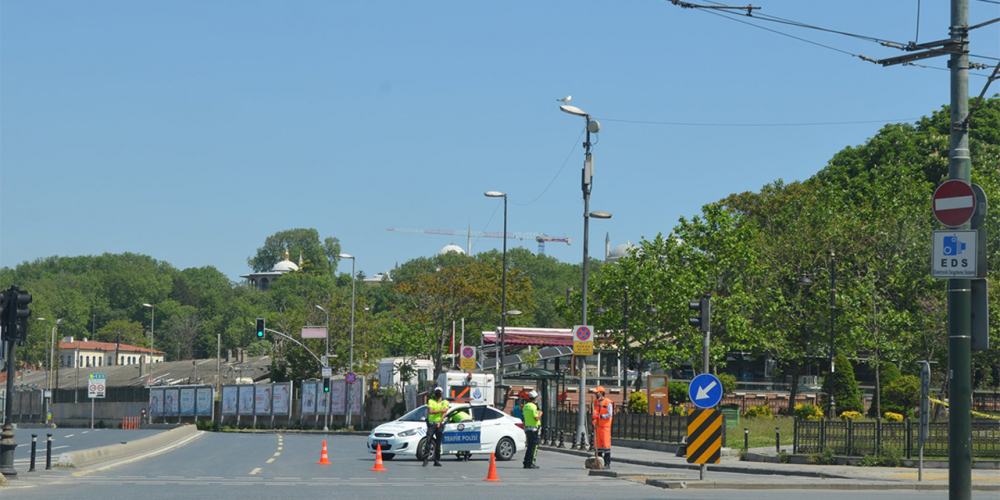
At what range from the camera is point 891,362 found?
2162 inches

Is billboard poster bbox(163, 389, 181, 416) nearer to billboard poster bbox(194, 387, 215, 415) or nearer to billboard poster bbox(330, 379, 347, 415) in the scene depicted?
billboard poster bbox(194, 387, 215, 415)

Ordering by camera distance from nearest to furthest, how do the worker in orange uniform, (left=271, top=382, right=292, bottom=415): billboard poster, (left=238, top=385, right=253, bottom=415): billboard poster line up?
the worker in orange uniform < (left=271, top=382, right=292, bottom=415): billboard poster < (left=238, top=385, right=253, bottom=415): billboard poster

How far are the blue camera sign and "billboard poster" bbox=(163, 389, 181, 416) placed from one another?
71142 millimetres

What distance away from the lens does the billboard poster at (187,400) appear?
254 feet

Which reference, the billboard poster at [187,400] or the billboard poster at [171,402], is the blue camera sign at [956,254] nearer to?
the billboard poster at [187,400]

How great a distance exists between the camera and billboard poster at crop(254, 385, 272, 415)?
7244cm

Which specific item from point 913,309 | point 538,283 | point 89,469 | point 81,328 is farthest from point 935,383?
point 81,328

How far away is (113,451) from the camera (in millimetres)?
29016

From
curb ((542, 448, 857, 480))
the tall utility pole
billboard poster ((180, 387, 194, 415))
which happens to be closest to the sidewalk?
curb ((542, 448, 857, 480))

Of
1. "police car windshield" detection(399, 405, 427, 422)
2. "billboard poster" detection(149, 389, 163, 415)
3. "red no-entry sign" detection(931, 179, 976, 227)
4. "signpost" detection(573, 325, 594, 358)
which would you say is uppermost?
"red no-entry sign" detection(931, 179, 976, 227)

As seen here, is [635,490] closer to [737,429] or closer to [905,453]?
[905,453]

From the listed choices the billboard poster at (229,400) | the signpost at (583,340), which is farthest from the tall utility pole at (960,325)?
the billboard poster at (229,400)

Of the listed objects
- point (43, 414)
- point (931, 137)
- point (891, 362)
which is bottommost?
point (43, 414)

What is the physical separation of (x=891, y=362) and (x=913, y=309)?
4.55m
